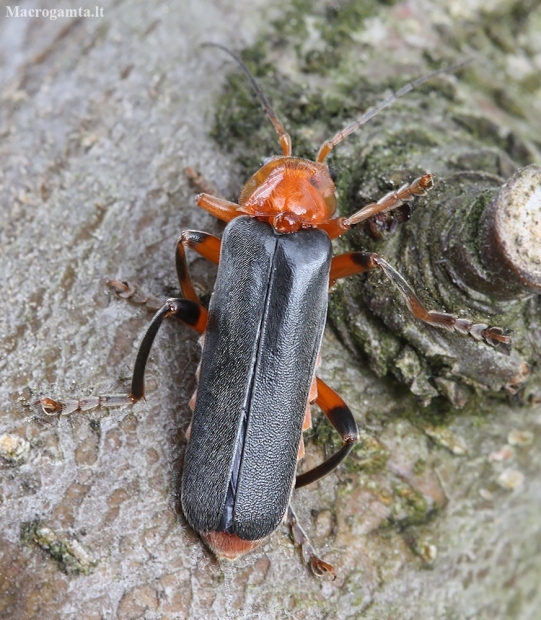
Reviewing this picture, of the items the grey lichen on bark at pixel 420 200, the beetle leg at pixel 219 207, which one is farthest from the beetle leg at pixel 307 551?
the beetle leg at pixel 219 207

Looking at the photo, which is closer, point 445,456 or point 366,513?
point 366,513

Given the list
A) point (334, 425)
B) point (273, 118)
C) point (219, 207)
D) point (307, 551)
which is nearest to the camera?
point (307, 551)

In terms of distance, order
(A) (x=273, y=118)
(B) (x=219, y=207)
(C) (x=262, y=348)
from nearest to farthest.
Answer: (C) (x=262, y=348) → (B) (x=219, y=207) → (A) (x=273, y=118)

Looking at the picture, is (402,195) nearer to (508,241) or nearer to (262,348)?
(508,241)

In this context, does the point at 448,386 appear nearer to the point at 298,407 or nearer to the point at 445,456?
the point at 445,456

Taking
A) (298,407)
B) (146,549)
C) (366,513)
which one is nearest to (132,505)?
(146,549)
